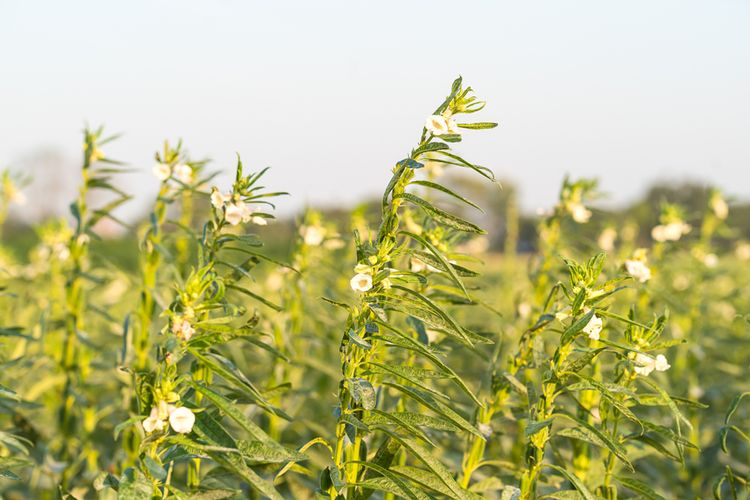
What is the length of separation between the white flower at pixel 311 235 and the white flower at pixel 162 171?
717 millimetres

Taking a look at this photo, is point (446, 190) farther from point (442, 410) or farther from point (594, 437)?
point (594, 437)

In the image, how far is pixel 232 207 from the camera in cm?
176

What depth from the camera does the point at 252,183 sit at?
1.81m

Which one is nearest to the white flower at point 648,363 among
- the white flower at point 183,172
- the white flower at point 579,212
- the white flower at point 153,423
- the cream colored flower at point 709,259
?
the white flower at point 153,423

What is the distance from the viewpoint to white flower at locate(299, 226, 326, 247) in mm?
2938

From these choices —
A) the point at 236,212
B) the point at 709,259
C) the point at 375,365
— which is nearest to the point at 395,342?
the point at 375,365

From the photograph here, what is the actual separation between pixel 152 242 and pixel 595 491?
4.79 feet

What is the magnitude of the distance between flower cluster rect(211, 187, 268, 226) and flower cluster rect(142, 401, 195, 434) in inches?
18.1

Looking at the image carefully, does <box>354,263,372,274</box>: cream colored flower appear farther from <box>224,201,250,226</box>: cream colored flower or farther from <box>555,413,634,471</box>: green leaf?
<box>555,413,634,471</box>: green leaf

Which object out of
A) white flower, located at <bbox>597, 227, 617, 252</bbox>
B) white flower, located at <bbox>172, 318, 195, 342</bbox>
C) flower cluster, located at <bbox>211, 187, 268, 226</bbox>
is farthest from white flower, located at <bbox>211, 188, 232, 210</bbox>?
white flower, located at <bbox>597, 227, 617, 252</bbox>


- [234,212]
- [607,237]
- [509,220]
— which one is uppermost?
[234,212]

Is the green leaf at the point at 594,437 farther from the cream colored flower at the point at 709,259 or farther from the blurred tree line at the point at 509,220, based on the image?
the cream colored flower at the point at 709,259

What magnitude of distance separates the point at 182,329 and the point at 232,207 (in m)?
0.35

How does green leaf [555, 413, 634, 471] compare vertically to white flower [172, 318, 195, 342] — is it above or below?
below
